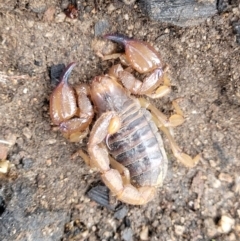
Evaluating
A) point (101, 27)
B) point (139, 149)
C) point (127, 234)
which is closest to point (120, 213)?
point (127, 234)

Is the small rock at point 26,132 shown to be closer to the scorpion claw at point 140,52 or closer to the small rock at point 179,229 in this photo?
the scorpion claw at point 140,52

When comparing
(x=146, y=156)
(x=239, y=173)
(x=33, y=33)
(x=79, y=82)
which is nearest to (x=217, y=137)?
(x=239, y=173)

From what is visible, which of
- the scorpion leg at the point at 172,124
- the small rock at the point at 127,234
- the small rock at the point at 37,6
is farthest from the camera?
the scorpion leg at the point at 172,124

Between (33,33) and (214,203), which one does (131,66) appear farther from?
(214,203)

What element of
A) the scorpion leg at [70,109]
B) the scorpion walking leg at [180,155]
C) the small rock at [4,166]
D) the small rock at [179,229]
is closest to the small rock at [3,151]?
the small rock at [4,166]

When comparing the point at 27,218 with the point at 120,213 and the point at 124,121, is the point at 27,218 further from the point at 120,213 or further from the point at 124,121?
the point at 124,121
